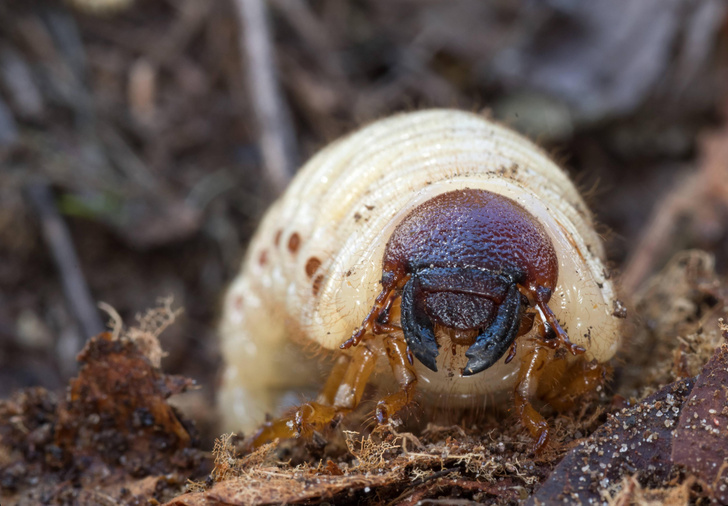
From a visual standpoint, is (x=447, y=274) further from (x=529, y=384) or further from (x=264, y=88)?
(x=264, y=88)

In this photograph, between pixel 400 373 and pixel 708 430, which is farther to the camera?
pixel 400 373

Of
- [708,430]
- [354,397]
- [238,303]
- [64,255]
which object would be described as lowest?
[708,430]

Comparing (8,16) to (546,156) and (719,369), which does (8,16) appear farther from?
(719,369)

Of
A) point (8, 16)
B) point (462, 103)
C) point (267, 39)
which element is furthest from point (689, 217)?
point (8, 16)

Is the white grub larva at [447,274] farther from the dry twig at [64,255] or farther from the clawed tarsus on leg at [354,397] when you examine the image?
the dry twig at [64,255]

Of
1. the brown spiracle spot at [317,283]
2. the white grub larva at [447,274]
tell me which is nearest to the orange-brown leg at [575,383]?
the white grub larva at [447,274]

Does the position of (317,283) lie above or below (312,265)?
below

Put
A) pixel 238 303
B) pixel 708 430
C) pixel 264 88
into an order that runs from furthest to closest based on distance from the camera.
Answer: pixel 264 88 → pixel 238 303 → pixel 708 430

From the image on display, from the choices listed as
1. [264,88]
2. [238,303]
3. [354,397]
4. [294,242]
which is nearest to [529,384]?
[354,397]
